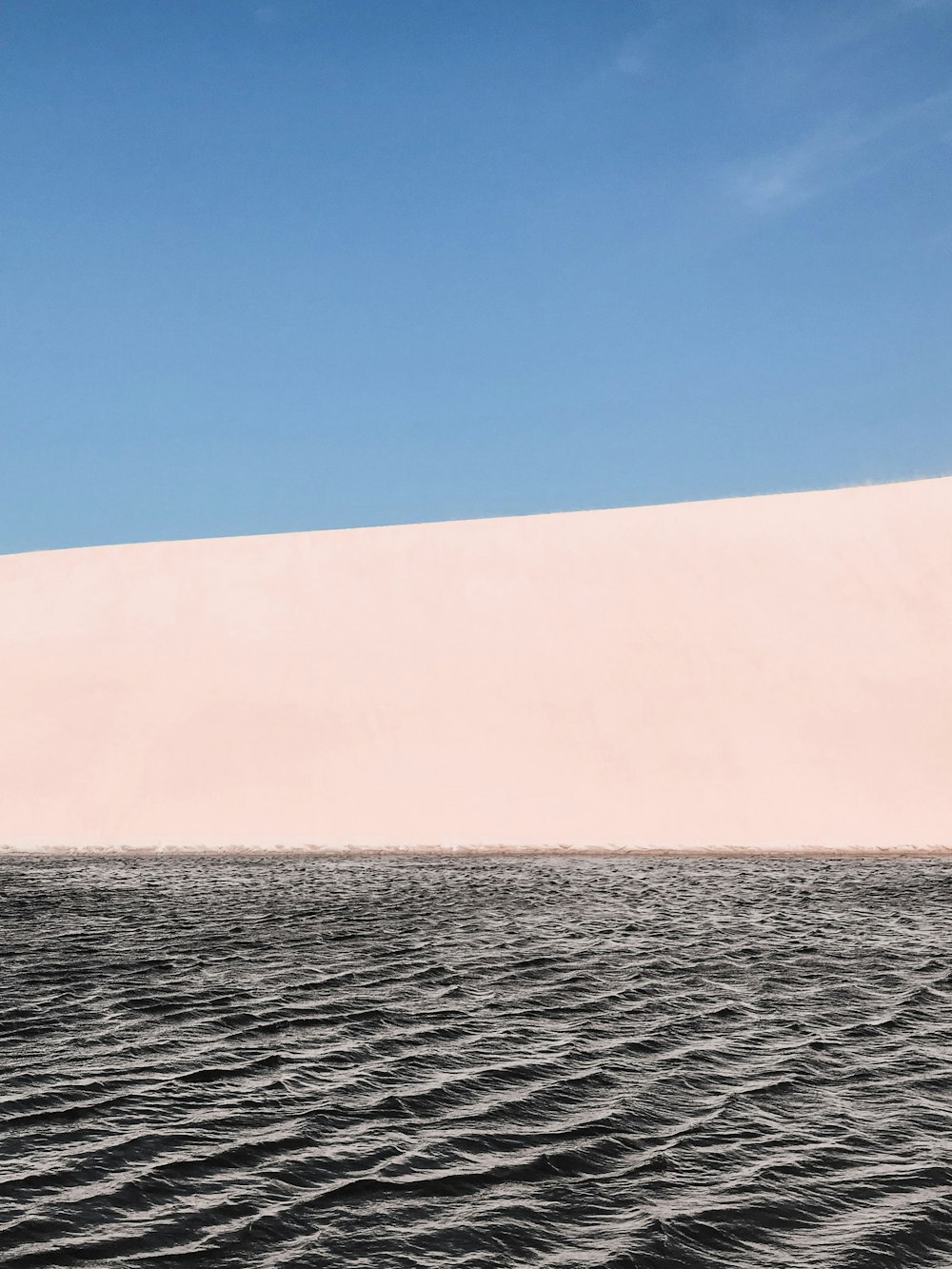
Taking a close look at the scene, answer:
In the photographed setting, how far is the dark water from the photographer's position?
533cm

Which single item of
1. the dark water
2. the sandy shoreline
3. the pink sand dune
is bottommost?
the dark water

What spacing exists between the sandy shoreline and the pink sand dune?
1.69ft

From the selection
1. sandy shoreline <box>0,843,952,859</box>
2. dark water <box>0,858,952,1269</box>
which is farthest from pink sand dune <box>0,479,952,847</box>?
dark water <box>0,858,952,1269</box>

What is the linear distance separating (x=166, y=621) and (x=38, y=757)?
781cm

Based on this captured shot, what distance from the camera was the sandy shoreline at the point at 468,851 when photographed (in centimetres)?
2309

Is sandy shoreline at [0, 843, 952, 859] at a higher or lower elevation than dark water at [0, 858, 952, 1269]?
higher

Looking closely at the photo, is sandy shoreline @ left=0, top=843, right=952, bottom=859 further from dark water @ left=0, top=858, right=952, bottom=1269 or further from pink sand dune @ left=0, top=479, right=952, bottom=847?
dark water @ left=0, top=858, right=952, bottom=1269

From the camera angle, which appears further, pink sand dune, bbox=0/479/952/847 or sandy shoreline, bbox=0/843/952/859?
pink sand dune, bbox=0/479/952/847

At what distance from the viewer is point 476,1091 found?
737 centimetres

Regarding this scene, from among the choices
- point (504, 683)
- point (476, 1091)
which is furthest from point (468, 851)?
point (476, 1091)

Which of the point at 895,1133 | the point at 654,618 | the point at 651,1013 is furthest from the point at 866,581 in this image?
the point at 895,1133

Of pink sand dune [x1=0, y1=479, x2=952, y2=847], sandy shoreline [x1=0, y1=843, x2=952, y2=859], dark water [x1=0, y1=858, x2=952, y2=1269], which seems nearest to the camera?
dark water [x1=0, y1=858, x2=952, y2=1269]

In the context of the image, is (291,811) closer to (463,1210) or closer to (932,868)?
(932,868)

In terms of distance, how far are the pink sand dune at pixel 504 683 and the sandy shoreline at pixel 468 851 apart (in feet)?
1.69
